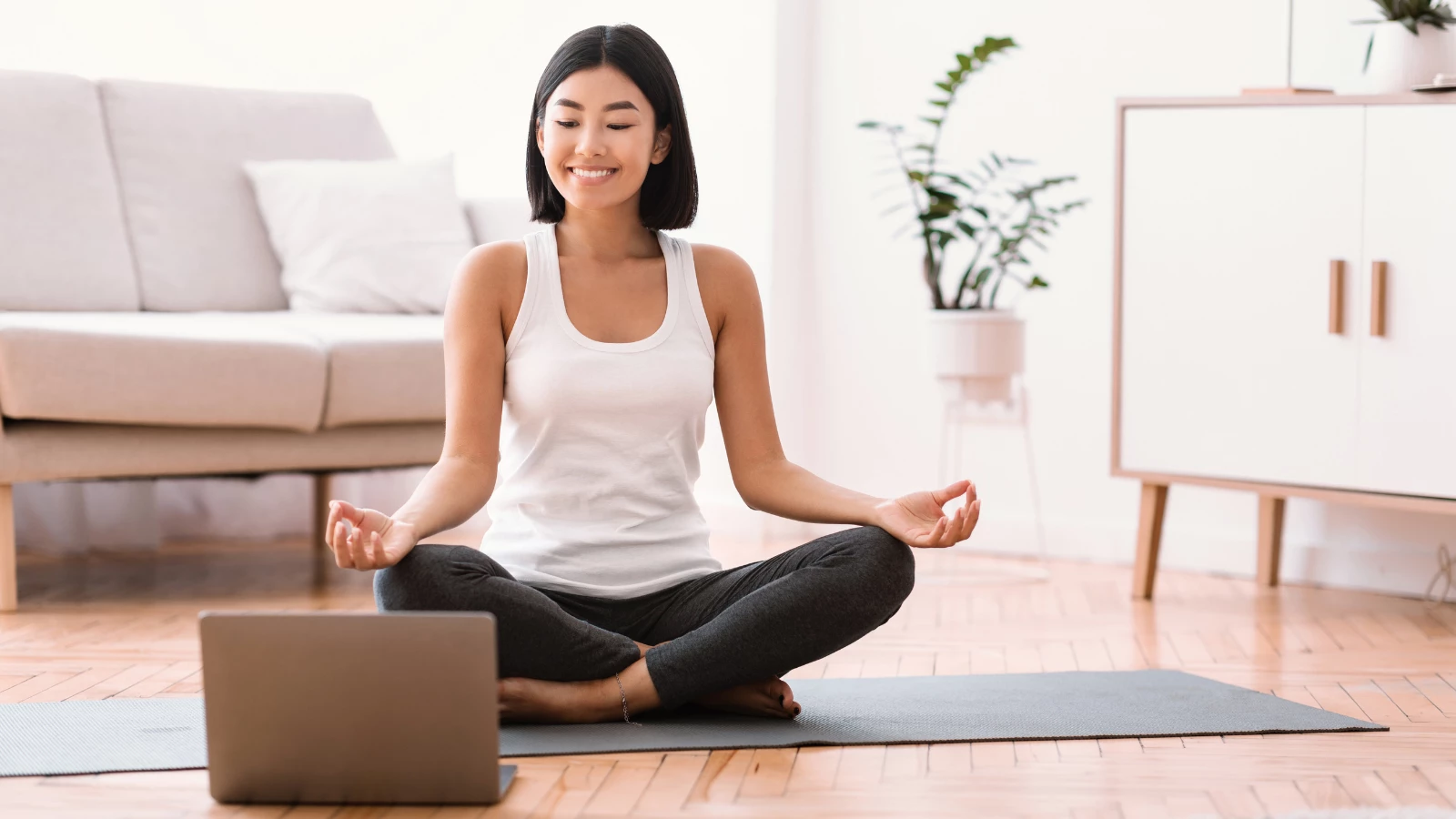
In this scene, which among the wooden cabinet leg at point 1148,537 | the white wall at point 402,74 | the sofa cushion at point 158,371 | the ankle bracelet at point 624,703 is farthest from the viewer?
the white wall at point 402,74

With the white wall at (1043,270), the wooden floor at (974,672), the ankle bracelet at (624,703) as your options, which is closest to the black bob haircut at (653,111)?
the ankle bracelet at (624,703)

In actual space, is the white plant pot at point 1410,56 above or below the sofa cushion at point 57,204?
above

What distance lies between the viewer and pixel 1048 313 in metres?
3.63

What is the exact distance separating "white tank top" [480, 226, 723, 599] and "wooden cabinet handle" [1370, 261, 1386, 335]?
1.39 m

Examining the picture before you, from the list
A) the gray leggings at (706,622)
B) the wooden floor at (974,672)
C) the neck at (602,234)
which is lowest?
the wooden floor at (974,672)

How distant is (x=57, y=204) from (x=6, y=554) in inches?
33.4

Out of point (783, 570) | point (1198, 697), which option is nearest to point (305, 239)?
point (783, 570)

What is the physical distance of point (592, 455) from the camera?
188 centimetres

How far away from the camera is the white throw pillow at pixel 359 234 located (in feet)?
11.1

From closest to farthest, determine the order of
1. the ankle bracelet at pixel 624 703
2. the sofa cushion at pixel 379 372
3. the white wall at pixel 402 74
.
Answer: the ankle bracelet at pixel 624 703
the sofa cushion at pixel 379 372
the white wall at pixel 402 74

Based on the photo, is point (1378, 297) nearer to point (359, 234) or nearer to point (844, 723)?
point (844, 723)

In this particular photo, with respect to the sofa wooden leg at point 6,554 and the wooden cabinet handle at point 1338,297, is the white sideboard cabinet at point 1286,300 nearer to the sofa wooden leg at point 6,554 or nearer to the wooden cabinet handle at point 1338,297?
the wooden cabinet handle at point 1338,297

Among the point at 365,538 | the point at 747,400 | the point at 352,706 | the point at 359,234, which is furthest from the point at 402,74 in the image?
the point at 352,706

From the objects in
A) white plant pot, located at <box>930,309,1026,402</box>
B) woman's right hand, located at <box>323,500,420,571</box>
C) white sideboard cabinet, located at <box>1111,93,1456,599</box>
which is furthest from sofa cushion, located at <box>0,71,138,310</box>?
white sideboard cabinet, located at <box>1111,93,1456,599</box>
